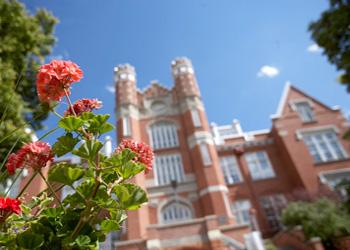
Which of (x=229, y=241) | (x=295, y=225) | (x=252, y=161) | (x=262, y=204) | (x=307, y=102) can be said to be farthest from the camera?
(x=307, y=102)

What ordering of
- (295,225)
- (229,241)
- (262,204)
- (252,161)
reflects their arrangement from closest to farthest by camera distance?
(229,241)
(295,225)
(262,204)
(252,161)

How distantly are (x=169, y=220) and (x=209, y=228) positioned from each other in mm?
5413

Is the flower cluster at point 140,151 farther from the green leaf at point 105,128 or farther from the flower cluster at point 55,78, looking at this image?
the flower cluster at point 55,78

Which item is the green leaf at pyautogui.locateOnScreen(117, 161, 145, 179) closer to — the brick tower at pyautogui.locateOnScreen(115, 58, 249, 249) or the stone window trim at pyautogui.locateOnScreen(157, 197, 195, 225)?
the brick tower at pyautogui.locateOnScreen(115, 58, 249, 249)

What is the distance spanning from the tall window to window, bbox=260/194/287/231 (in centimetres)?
762

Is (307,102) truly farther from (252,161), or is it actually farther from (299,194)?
(299,194)

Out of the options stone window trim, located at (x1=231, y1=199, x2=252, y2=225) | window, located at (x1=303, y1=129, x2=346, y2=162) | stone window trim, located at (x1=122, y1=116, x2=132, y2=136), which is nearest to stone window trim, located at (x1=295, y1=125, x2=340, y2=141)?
window, located at (x1=303, y1=129, x2=346, y2=162)

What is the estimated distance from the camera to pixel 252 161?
777 inches

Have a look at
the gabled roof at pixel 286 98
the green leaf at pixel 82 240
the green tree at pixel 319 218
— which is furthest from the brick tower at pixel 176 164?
the green leaf at pixel 82 240

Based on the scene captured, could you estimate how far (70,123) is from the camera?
3.78 feet

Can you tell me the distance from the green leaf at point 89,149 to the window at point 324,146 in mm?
20462

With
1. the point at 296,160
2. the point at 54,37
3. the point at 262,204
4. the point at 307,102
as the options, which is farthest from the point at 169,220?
the point at 307,102

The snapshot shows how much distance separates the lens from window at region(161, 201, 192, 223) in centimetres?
1603

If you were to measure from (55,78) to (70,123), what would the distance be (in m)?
0.28
